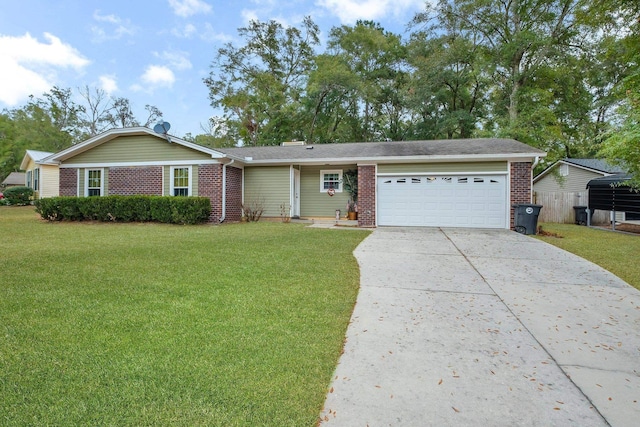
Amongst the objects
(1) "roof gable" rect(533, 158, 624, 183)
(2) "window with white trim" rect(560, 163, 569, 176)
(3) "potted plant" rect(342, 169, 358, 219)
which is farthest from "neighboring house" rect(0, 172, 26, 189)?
(2) "window with white trim" rect(560, 163, 569, 176)

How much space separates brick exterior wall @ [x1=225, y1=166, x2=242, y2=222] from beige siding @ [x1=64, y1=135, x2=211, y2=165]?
1.20 m

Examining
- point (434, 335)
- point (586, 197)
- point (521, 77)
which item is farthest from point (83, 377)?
point (521, 77)

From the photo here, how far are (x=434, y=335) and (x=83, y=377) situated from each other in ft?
9.36

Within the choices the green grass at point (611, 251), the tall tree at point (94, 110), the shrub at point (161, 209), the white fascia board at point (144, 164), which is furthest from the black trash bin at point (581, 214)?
the tall tree at point (94, 110)

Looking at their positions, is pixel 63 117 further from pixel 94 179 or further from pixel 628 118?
pixel 628 118

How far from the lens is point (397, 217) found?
12.2 m

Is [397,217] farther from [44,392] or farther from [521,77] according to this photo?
[521,77]

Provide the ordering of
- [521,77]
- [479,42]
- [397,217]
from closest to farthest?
[397,217], [521,77], [479,42]

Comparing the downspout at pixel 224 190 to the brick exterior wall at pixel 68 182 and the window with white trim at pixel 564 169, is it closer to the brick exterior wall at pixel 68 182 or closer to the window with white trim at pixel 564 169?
the brick exterior wall at pixel 68 182

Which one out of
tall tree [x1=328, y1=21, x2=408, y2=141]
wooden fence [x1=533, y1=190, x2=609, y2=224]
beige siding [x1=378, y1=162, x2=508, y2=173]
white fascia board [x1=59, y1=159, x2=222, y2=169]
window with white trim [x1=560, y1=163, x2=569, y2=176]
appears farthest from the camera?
tall tree [x1=328, y1=21, x2=408, y2=141]

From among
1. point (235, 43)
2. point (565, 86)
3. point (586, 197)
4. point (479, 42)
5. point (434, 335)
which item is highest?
point (235, 43)

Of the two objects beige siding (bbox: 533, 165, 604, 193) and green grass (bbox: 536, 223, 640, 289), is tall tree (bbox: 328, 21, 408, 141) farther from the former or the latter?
green grass (bbox: 536, 223, 640, 289)

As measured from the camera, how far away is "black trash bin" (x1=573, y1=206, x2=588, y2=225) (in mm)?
15211

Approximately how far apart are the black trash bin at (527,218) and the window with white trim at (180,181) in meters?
11.8
